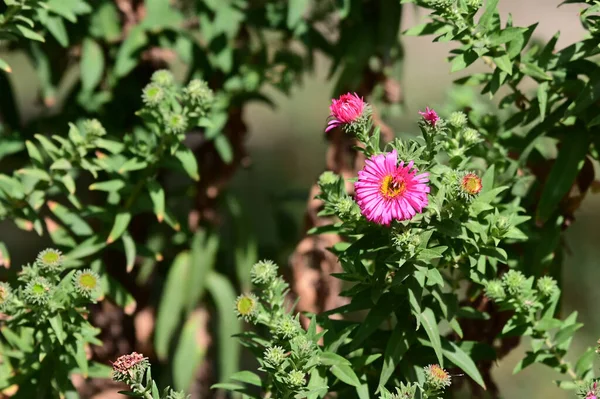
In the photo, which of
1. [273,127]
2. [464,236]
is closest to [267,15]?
[464,236]

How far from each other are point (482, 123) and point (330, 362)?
50 cm

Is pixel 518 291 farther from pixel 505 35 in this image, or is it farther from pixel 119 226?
pixel 119 226

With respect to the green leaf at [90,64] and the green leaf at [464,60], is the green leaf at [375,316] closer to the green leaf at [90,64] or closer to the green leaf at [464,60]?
the green leaf at [464,60]

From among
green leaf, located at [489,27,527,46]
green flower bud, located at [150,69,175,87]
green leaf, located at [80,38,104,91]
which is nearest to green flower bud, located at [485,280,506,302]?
green leaf, located at [489,27,527,46]

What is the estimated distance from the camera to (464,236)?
0.99 meters

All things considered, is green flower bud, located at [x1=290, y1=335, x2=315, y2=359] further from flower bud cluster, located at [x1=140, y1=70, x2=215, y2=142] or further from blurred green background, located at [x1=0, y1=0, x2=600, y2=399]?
blurred green background, located at [x1=0, y1=0, x2=600, y2=399]

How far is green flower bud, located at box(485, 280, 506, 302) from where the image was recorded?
109cm

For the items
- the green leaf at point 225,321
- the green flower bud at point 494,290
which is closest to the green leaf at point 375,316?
the green flower bud at point 494,290

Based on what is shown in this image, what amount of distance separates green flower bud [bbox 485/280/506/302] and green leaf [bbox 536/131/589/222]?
20cm

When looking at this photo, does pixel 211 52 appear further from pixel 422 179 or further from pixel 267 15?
pixel 422 179

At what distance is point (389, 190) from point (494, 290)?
0.93 ft

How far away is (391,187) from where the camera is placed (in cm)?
91

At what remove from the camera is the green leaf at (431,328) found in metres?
1.01

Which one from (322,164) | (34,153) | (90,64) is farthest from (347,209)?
(322,164)
